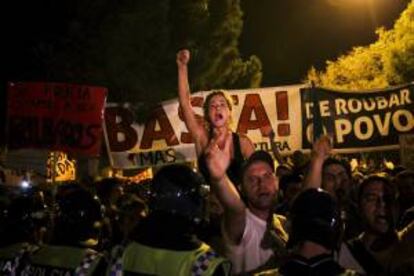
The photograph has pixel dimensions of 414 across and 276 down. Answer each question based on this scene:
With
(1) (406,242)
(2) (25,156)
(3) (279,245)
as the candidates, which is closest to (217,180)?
(3) (279,245)

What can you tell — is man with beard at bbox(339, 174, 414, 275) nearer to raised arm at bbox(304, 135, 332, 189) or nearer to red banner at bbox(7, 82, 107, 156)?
raised arm at bbox(304, 135, 332, 189)

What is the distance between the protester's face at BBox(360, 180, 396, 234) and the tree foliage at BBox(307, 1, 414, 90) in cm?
2242

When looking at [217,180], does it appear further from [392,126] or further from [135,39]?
[135,39]

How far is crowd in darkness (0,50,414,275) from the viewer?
389 centimetres

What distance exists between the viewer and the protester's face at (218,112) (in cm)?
634

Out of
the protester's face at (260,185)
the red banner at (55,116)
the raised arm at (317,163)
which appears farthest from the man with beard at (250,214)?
the red banner at (55,116)

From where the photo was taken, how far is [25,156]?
1050cm

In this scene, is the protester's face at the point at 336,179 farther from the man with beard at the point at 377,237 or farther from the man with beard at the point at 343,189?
the man with beard at the point at 377,237

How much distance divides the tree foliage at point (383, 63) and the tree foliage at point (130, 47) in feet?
28.4

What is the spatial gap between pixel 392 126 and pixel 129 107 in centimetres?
382

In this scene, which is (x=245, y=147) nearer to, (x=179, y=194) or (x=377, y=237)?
(x=377, y=237)

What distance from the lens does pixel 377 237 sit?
17.6ft

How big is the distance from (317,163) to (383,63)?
24.7 m

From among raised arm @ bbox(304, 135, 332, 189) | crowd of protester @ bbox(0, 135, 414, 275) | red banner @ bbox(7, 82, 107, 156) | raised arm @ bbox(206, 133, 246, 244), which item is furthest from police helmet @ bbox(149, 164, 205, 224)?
red banner @ bbox(7, 82, 107, 156)
